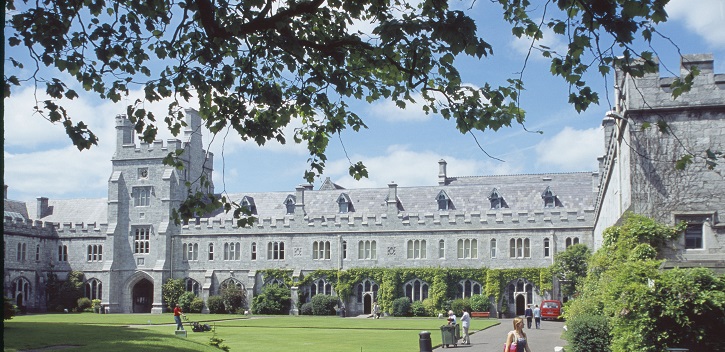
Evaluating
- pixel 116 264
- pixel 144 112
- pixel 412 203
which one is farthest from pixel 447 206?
pixel 144 112

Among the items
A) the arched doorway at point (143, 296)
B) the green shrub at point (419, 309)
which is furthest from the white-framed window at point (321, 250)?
the arched doorway at point (143, 296)

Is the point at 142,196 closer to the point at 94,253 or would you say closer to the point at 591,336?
the point at 94,253

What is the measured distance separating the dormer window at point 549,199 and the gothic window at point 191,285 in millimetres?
25730

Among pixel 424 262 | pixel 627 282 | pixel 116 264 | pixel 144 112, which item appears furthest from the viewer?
pixel 116 264

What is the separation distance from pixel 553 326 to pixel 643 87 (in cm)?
1894

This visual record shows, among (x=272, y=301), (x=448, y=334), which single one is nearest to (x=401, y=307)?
(x=272, y=301)

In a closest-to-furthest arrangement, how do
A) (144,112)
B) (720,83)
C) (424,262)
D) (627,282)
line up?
(144,112), (627,282), (720,83), (424,262)

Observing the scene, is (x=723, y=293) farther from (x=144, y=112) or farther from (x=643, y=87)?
(x=144, y=112)

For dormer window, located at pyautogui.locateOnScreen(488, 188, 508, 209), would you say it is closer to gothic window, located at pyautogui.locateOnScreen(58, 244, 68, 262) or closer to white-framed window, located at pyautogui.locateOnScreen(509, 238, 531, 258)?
white-framed window, located at pyautogui.locateOnScreen(509, 238, 531, 258)

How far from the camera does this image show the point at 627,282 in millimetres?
16203

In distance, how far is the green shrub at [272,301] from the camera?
52000 millimetres

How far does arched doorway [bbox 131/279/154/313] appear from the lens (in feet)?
188

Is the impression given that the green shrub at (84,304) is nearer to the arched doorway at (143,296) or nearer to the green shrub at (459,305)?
the arched doorway at (143,296)

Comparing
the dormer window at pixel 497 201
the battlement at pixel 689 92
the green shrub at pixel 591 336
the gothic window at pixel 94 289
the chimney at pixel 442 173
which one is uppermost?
the chimney at pixel 442 173
